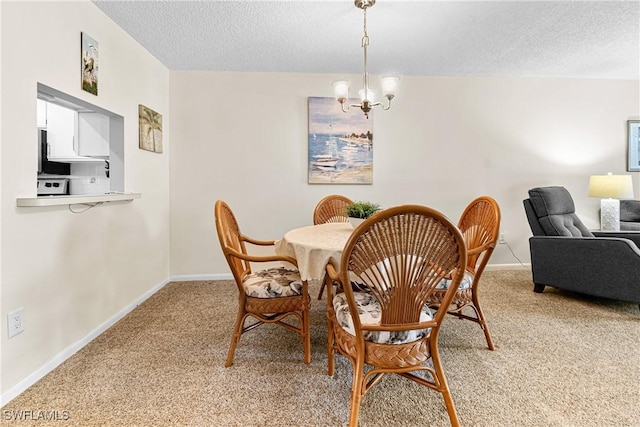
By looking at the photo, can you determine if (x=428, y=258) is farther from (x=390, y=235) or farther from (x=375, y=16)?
(x=375, y=16)

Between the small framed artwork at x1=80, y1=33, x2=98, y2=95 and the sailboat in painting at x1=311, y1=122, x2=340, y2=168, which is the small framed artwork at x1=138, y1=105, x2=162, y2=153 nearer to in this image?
the small framed artwork at x1=80, y1=33, x2=98, y2=95

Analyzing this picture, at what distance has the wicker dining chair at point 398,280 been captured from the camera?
111 centimetres

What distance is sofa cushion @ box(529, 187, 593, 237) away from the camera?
297 cm

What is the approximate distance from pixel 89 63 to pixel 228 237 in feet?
5.02

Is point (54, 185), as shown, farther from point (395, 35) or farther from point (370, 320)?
point (395, 35)

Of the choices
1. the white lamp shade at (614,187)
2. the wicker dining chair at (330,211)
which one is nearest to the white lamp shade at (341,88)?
the wicker dining chair at (330,211)

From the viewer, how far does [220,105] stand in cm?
350

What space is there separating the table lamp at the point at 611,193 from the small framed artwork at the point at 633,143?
26.5 inches

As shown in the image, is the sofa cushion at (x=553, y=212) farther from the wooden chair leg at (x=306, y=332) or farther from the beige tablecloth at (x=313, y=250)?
the wooden chair leg at (x=306, y=332)

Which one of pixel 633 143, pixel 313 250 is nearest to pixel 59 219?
pixel 313 250

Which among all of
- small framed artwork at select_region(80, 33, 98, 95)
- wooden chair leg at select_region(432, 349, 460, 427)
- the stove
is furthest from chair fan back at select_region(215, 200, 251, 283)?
the stove

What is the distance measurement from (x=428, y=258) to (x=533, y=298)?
7.94 ft

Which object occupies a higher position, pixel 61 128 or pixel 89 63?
pixel 89 63

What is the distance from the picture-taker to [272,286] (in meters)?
1.76
